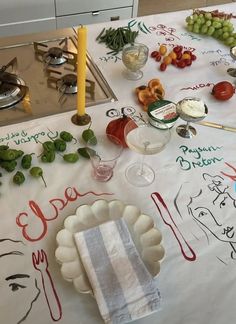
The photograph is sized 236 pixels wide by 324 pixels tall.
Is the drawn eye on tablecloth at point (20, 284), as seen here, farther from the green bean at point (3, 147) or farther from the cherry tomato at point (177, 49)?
the cherry tomato at point (177, 49)

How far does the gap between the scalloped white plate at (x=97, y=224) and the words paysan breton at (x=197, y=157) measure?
187 millimetres

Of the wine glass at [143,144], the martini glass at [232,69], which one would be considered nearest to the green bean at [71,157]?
the wine glass at [143,144]

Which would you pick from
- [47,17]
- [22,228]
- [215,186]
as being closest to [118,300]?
[22,228]

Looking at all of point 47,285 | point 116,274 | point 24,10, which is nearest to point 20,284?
point 47,285

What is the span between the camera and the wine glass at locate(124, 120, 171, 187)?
75 centimetres

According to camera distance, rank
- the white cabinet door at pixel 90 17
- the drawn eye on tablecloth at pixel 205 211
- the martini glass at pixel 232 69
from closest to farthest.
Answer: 1. the drawn eye on tablecloth at pixel 205 211
2. the martini glass at pixel 232 69
3. the white cabinet door at pixel 90 17

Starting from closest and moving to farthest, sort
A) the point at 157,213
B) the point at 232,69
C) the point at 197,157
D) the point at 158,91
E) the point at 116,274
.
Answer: the point at 116,274
the point at 157,213
the point at 197,157
the point at 158,91
the point at 232,69

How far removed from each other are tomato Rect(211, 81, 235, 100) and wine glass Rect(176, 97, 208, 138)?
92 mm

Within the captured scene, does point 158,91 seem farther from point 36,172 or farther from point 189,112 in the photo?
point 36,172

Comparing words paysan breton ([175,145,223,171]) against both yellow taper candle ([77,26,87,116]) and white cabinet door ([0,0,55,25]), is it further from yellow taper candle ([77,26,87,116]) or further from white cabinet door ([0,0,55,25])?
white cabinet door ([0,0,55,25])

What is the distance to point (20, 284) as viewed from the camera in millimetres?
596

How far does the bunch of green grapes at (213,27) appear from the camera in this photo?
110cm

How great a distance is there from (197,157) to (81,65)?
326 millimetres

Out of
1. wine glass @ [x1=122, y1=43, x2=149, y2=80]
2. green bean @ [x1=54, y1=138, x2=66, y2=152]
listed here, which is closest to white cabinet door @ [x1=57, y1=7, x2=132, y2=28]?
wine glass @ [x1=122, y1=43, x2=149, y2=80]
